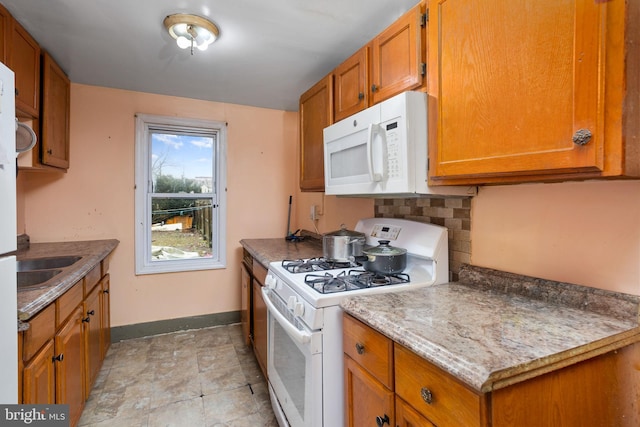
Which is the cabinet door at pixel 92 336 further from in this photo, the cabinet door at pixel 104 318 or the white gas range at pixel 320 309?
the white gas range at pixel 320 309

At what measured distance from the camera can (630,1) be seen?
748 millimetres

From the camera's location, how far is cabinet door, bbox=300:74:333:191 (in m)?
2.03

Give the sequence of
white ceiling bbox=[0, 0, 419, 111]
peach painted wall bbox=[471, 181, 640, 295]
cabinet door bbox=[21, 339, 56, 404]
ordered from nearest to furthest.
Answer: peach painted wall bbox=[471, 181, 640, 295], cabinet door bbox=[21, 339, 56, 404], white ceiling bbox=[0, 0, 419, 111]

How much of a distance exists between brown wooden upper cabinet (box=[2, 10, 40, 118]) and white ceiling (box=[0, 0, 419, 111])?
7 cm

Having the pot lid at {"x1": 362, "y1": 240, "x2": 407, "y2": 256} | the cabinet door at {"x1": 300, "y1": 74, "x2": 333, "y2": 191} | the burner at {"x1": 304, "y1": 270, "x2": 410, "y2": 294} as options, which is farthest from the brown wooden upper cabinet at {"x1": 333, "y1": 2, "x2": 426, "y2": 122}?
the burner at {"x1": 304, "y1": 270, "x2": 410, "y2": 294}

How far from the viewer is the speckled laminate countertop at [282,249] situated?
2.09m

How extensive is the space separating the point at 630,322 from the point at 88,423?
8.16 feet

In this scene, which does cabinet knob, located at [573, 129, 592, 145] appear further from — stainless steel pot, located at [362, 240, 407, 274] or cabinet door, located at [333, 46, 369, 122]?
cabinet door, located at [333, 46, 369, 122]

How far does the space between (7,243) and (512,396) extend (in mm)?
1370

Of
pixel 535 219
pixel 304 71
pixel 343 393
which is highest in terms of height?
pixel 304 71

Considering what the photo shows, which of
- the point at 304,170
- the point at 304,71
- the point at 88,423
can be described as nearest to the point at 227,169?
the point at 304,170

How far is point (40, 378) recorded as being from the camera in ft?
3.98

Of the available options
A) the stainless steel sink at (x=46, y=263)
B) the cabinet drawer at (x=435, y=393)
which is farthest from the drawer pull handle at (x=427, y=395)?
the stainless steel sink at (x=46, y=263)

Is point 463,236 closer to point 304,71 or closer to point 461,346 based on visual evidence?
point 461,346
